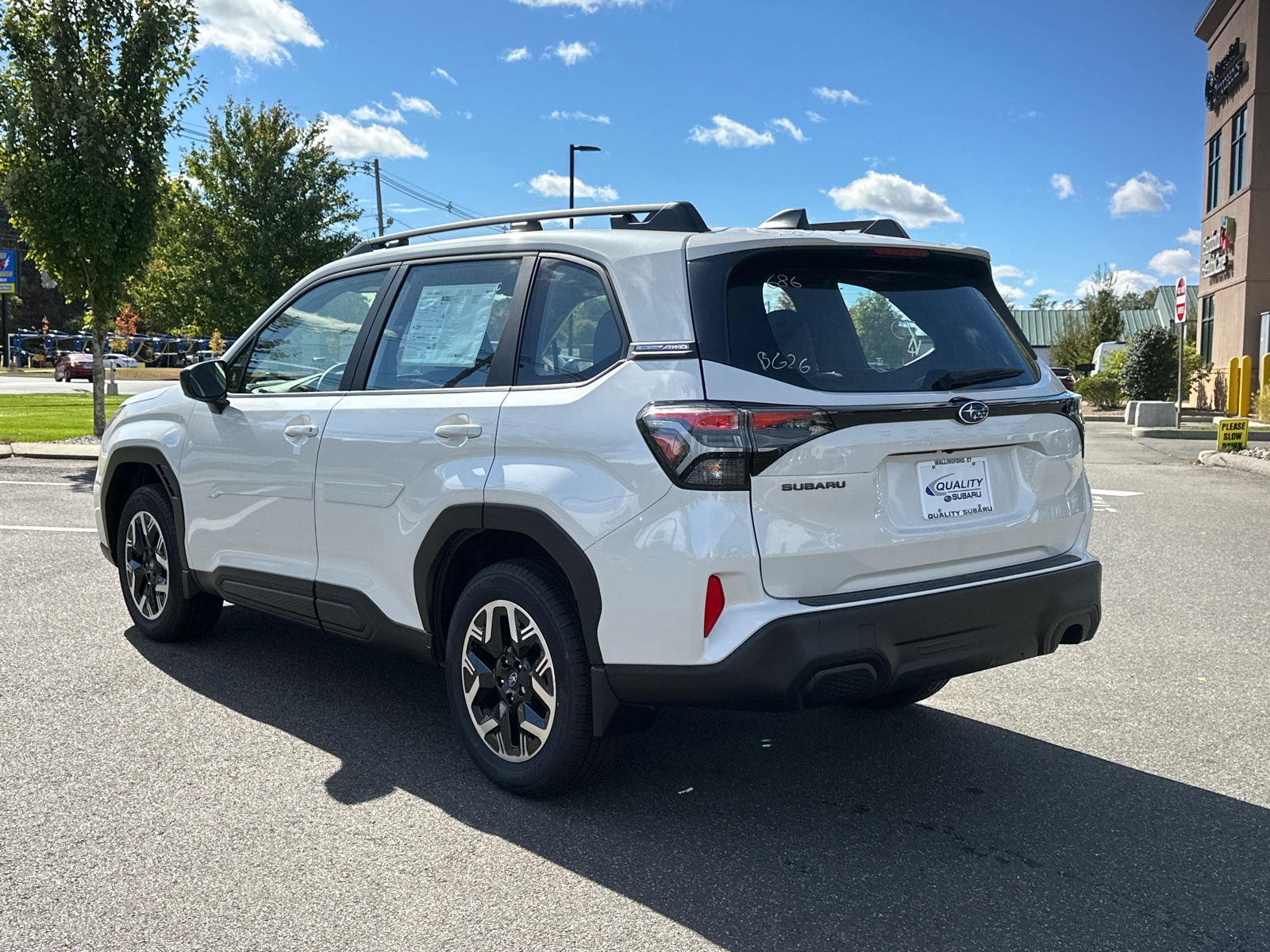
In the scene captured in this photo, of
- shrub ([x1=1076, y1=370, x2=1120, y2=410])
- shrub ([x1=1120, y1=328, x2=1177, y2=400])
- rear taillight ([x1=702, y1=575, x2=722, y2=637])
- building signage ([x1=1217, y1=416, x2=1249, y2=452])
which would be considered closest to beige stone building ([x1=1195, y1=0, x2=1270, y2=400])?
shrub ([x1=1076, y1=370, x2=1120, y2=410])

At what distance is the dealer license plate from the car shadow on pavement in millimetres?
996

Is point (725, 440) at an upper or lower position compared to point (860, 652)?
upper

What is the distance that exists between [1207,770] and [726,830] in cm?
185

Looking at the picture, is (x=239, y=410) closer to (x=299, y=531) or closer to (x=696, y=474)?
(x=299, y=531)

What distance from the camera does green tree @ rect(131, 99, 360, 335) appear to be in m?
33.8

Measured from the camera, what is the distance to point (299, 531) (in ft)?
15.0

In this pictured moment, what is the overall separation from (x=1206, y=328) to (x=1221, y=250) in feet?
12.2

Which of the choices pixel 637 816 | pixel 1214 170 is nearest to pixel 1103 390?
pixel 1214 170

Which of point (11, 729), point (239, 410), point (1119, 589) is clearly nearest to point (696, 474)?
point (239, 410)

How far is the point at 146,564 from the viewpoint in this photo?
5703mm

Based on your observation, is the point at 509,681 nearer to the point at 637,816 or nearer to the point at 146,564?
the point at 637,816

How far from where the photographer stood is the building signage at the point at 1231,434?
16.9 metres

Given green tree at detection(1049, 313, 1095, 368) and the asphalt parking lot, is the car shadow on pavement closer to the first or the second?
the asphalt parking lot

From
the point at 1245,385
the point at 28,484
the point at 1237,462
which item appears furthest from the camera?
the point at 1245,385
